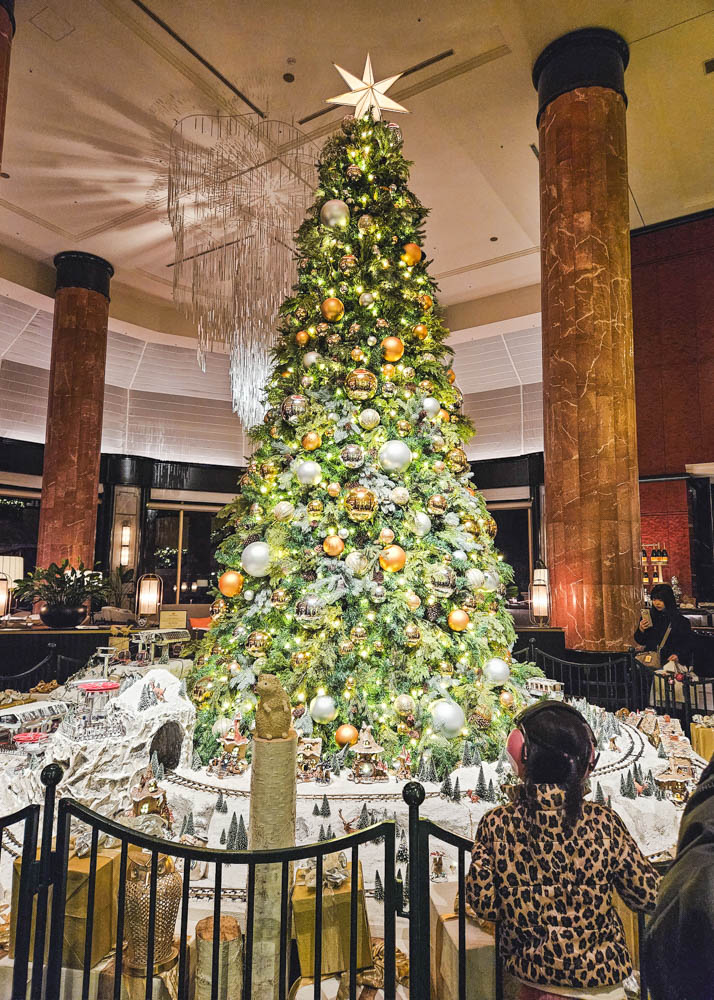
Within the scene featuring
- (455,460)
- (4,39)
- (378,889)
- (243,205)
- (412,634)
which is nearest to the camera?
(378,889)

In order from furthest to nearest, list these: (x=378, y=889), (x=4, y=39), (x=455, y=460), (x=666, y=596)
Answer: (x=666, y=596)
(x=4, y=39)
(x=455, y=460)
(x=378, y=889)

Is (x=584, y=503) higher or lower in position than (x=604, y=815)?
higher

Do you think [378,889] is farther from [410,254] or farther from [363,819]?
[410,254]

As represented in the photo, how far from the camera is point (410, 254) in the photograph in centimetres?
376

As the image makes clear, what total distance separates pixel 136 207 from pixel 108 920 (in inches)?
353

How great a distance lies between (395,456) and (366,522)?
0.40 meters

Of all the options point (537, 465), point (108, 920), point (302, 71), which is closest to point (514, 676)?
point (108, 920)

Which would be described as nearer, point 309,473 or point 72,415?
point 309,473

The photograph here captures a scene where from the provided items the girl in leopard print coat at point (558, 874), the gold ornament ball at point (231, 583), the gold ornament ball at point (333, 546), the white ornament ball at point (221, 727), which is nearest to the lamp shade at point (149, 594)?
the gold ornament ball at point (231, 583)

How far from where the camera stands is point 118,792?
268cm

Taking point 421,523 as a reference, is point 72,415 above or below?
above

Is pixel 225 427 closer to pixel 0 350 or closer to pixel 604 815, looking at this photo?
pixel 0 350


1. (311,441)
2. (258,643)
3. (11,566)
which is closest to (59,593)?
(11,566)

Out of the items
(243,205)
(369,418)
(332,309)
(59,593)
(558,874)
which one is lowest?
(558,874)
